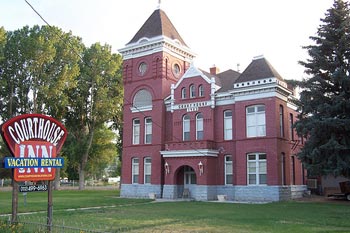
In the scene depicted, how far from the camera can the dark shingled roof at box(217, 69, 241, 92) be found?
32625mm

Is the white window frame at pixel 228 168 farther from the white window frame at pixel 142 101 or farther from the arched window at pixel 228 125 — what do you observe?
the white window frame at pixel 142 101

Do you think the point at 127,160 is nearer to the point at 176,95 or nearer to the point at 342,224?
the point at 176,95

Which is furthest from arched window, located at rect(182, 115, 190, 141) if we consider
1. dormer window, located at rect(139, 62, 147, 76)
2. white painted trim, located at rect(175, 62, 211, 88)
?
dormer window, located at rect(139, 62, 147, 76)

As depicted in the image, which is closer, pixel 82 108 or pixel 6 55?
pixel 6 55

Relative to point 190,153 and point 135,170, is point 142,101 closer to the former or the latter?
point 135,170

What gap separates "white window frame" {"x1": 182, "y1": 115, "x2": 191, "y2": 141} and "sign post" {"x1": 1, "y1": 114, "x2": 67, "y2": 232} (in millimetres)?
20713

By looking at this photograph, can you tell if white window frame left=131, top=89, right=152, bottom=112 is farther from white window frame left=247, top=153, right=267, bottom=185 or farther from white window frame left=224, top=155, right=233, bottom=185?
white window frame left=247, top=153, right=267, bottom=185

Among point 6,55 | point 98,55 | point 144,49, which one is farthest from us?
point 98,55

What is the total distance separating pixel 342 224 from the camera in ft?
50.0

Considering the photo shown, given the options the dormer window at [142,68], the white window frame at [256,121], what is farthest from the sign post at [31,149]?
the dormer window at [142,68]

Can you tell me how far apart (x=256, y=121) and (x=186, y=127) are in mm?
6165

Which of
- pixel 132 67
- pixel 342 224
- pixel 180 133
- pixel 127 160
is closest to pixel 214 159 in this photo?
pixel 180 133

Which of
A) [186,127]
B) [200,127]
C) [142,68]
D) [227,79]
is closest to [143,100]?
[142,68]

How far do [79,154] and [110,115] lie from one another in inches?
244
